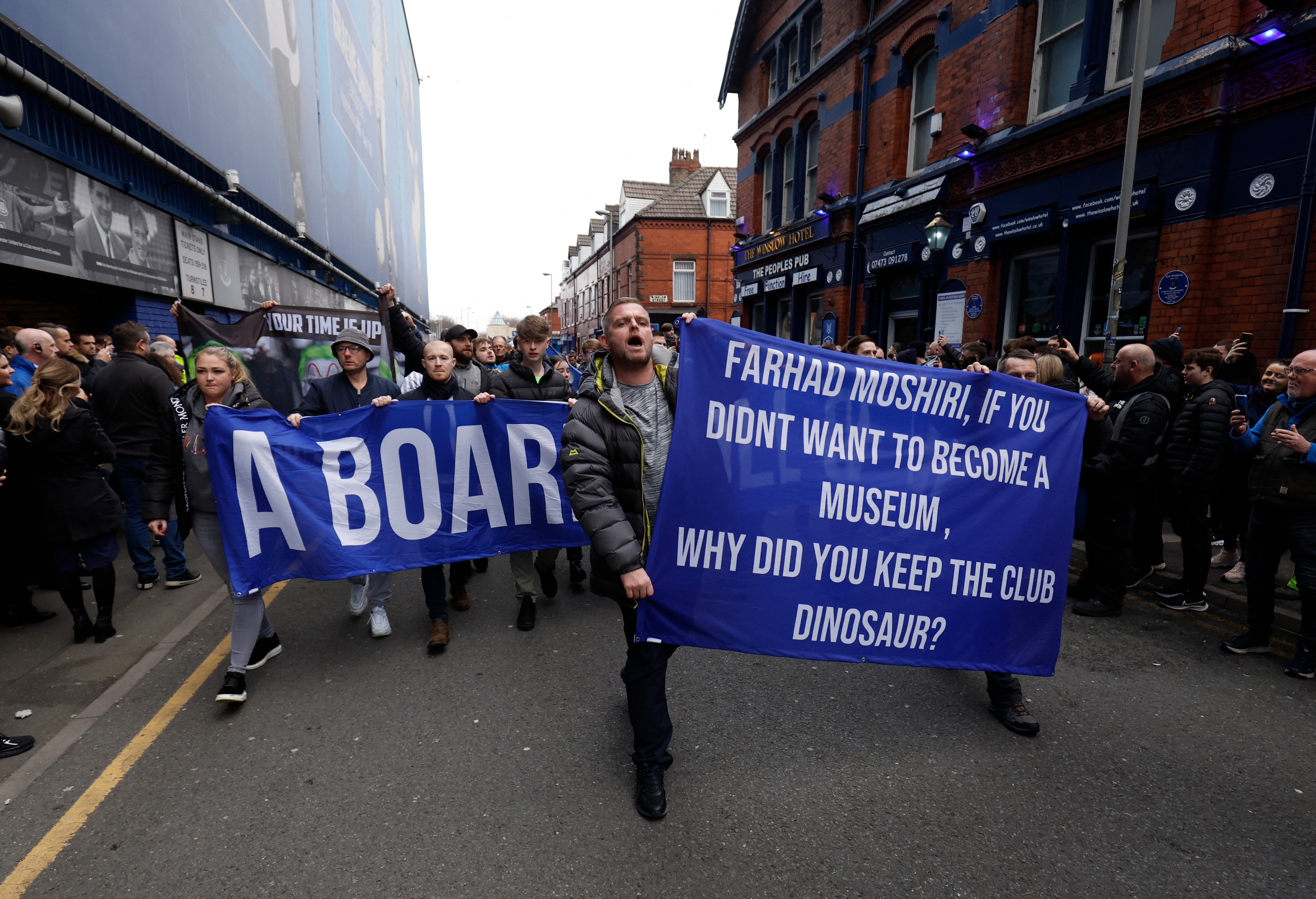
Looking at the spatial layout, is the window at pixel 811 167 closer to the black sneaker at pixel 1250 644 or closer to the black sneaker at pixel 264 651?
the black sneaker at pixel 1250 644

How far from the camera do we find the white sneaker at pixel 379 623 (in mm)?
4512

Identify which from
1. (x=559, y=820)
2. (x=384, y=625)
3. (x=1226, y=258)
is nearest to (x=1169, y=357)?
(x=1226, y=258)

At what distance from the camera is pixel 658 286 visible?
3678cm

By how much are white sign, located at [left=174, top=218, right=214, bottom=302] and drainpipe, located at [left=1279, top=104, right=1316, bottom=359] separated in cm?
1340

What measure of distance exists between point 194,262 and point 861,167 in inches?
512

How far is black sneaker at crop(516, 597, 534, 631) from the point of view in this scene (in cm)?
469

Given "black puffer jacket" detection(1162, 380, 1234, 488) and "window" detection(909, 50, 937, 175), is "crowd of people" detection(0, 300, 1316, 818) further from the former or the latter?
"window" detection(909, 50, 937, 175)

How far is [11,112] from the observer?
5023mm

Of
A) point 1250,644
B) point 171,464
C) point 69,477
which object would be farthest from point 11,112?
point 1250,644

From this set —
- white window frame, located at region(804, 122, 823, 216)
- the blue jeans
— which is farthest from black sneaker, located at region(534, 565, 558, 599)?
white window frame, located at region(804, 122, 823, 216)

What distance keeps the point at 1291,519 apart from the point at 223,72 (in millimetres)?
13157

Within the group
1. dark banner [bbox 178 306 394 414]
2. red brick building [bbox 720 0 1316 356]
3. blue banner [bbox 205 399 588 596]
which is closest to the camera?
blue banner [bbox 205 399 588 596]

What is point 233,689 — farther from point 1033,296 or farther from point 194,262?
point 1033,296

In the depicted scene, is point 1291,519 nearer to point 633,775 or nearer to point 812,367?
point 812,367
